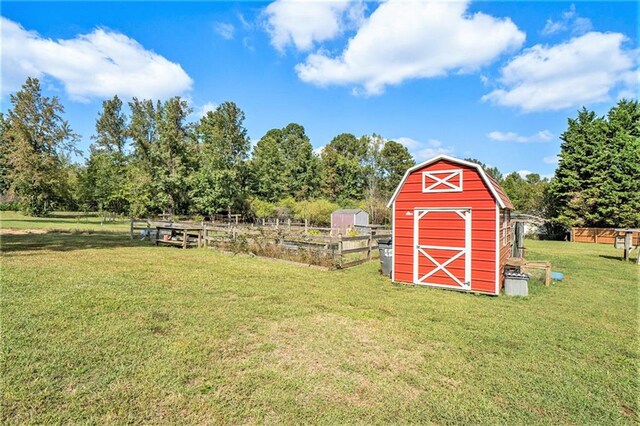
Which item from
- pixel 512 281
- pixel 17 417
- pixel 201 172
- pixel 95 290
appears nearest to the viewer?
pixel 17 417

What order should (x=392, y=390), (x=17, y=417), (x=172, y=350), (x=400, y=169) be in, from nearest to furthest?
(x=17, y=417) < (x=392, y=390) < (x=172, y=350) < (x=400, y=169)

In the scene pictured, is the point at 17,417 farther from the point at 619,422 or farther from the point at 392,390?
the point at 619,422

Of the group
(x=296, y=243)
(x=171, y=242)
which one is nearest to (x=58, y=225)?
(x=171, y=242)

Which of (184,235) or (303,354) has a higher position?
(184,235)

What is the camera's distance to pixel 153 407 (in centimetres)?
298

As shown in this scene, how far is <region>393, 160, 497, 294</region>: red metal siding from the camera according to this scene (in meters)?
7.93

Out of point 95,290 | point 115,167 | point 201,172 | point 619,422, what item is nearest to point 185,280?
point 95,290

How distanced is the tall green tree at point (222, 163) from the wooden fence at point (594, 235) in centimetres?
3481

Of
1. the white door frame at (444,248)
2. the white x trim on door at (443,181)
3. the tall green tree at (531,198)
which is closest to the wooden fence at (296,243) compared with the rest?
the white door frame at (444,248)

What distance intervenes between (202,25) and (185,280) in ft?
29.8

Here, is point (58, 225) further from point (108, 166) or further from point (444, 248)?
point (444, 248)

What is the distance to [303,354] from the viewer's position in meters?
4.26

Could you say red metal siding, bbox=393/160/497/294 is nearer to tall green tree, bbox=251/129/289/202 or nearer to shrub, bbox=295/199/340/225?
shrub, bbox=295/199/340/225

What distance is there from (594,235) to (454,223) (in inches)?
1070
